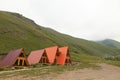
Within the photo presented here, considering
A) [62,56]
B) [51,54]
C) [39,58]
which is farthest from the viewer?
[62,56]

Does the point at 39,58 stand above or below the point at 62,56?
below

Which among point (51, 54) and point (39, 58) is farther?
point (51, 54)

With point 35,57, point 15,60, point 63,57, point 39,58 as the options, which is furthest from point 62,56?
point 15,60

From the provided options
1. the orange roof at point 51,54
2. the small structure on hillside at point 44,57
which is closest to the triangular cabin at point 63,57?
the small structure on hillside at point 44,57

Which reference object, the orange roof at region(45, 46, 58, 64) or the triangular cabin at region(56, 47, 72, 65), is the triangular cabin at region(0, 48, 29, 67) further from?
the triangular cabin at region(56, 47, 72, 65)

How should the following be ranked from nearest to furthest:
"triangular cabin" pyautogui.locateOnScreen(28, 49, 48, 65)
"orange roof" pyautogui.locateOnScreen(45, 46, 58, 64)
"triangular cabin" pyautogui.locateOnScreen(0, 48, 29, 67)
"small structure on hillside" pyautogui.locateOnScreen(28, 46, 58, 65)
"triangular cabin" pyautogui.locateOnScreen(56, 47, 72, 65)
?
"triangular cabin" pyautogui.locateOnScreen(0, 48, 29, 67)
"triangular cabin" pyautogui.locateOnScreen(28, 49, 48, 65)
"small structure on hillside" pyautogui.locateOnScreen(28, 46, 58, 65)
"orange roof" pyautogui.locateOnScreen(45, 46, 58, 64)
"triangular cabin" pyautogui.locateOnScreen(56, 47, 72, 65)

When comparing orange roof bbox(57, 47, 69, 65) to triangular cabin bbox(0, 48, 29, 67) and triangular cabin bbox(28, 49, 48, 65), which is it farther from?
triangular cabin bbox(0, 48, 29, 67)

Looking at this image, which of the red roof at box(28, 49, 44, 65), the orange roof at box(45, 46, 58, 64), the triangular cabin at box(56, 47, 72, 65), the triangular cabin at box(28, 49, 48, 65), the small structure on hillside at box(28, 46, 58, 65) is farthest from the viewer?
the triangular cabin at box(56, 47, 72, 65)

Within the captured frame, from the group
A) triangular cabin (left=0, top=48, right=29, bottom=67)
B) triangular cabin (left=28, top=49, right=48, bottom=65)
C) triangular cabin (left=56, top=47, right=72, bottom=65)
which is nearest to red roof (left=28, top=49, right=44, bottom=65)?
triangular cabin (left=28, top=49, right=48, bottom=65)

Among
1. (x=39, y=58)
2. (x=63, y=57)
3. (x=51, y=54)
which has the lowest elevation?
(x=39, y=58)

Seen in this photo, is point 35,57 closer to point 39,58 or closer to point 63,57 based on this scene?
point 39,58

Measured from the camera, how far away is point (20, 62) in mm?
69688

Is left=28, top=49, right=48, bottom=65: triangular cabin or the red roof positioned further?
the red roof

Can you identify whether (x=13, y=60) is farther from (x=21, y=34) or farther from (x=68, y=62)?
(x=21, y=34)
